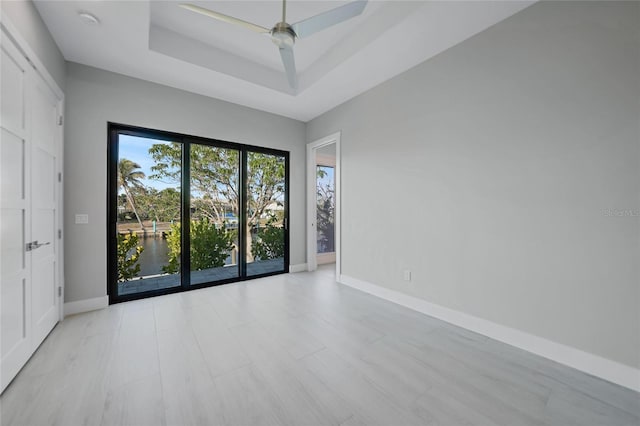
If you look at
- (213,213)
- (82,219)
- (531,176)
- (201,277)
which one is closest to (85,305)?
(82,219)

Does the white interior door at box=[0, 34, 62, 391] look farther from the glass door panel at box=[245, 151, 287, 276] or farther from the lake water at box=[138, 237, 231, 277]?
the glass door panel at box=[245, 151, 287, 276]

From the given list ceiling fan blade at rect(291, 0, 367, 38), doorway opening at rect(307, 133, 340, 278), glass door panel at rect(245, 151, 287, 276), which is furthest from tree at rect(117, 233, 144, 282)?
ceiling fan blade at rect(291, 0, 367, 38)

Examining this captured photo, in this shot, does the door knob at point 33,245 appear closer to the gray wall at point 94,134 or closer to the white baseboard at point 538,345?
the gray wall at point 94,134

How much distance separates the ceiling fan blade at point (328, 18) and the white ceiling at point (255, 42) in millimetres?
709

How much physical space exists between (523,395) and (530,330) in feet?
2.34

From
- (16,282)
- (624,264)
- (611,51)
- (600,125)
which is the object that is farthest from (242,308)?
(611,51)

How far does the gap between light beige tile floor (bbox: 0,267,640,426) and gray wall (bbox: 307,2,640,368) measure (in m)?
0.45

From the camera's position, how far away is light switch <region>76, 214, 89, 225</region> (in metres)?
2.86

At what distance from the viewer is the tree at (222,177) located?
3.54 metres

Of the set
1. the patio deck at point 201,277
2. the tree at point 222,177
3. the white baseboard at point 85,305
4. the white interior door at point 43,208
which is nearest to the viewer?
the white interior door at point 43,208

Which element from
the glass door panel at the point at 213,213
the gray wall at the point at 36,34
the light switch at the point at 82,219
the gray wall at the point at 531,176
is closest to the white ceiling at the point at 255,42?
the gray wall at the point at 36,34

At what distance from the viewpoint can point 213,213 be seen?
3895mm

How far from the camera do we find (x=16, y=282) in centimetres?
182

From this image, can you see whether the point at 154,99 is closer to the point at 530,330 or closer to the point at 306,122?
the point at 306,122
